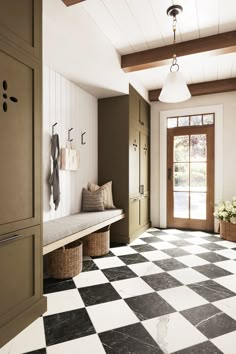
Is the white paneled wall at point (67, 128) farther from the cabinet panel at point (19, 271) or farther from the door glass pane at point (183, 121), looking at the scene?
the door glass pane at point (183, 121)

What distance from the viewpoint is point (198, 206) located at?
4.70 meters

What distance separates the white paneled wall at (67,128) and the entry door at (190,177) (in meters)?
1.79

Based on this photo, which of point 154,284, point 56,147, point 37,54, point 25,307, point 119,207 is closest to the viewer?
point 25,307

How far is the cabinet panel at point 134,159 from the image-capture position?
3879mm

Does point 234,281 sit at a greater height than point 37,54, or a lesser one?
lesser

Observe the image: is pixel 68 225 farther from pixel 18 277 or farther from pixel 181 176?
pixel 181 176

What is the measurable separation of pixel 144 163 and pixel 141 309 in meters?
3.04

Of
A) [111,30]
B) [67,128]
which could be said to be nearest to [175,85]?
[111,30]

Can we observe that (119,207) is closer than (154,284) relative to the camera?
No

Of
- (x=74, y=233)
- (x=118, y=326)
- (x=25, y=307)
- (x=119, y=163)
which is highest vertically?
(x=119, y=163)

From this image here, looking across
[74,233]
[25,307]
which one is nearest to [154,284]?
[74,233]

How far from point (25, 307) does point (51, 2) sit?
260 cm

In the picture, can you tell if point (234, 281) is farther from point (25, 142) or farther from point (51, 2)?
point (51, 2)

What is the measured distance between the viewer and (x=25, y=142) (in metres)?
1.74
